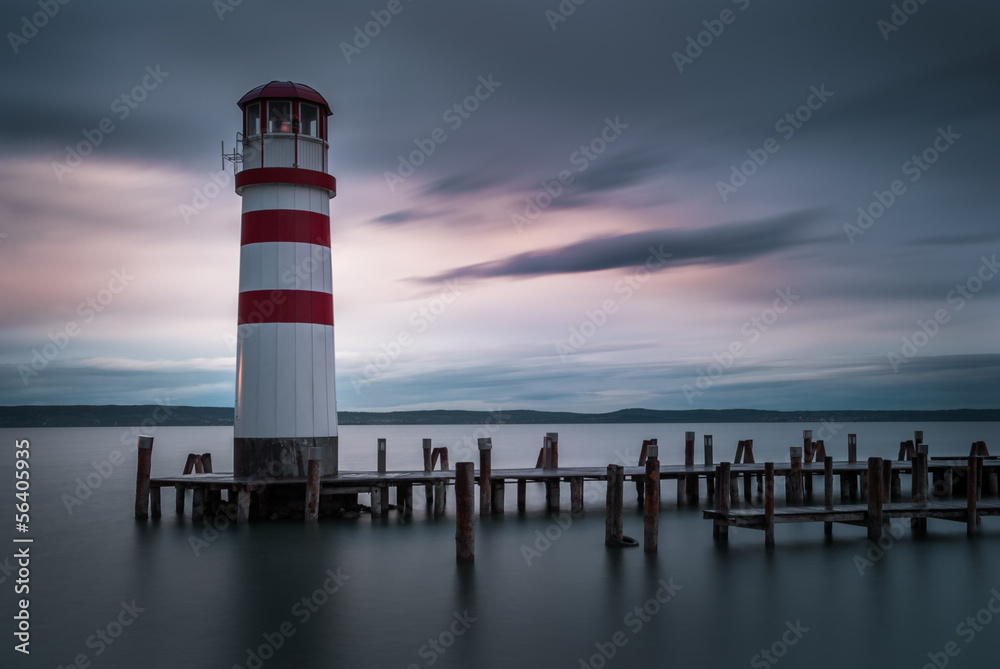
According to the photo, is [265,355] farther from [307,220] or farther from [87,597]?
[87,597]

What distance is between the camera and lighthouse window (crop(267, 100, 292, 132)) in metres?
21.4

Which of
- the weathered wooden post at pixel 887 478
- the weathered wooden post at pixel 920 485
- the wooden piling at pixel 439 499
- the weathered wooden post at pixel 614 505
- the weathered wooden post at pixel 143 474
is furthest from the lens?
the weathered wooden post at pixel 887 478

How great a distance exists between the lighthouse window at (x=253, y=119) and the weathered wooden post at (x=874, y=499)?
15.4 metres

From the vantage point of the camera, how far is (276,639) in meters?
12.4

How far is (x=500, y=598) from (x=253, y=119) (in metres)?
13.1

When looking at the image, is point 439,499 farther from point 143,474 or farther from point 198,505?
point 143,474

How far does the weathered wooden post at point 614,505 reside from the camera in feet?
58.0

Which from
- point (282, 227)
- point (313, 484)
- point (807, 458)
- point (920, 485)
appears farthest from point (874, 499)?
point (807, 458)

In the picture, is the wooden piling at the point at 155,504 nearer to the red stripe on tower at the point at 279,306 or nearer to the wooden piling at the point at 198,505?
the wooden piling at the point at 198,505

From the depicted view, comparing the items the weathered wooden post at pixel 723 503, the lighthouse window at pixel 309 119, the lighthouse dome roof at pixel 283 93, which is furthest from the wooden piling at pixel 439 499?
the lighthouse dome roof at pixel 283 93

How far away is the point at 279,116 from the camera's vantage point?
846 inches

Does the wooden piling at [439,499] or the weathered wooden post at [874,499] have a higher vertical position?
the weathered wooden post at [874,499]

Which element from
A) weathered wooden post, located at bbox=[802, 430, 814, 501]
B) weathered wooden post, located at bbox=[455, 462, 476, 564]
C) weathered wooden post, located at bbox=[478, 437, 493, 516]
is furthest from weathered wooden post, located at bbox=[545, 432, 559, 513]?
weathered wooden post, located at bbox=[455, 462, 476, 564]

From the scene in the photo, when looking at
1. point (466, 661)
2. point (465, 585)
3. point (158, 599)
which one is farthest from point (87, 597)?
point (466, 661)
